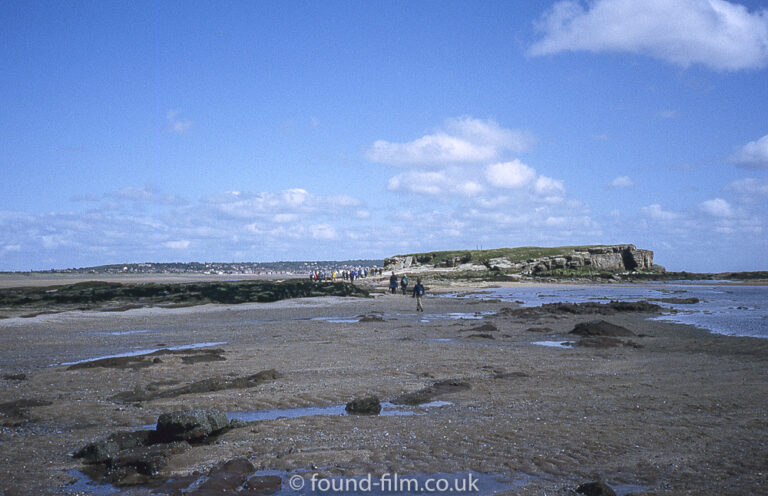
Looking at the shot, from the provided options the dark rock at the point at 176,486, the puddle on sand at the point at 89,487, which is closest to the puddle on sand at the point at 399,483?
the dark rock at the point at 176,486

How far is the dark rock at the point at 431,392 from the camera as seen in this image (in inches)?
364

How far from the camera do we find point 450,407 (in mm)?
8812

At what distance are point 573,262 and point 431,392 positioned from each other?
9540cm

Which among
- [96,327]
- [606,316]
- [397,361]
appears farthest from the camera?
[606,316]

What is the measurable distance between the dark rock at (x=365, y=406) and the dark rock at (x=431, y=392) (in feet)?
2.22

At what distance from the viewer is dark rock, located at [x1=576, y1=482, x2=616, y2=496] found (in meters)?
5.14

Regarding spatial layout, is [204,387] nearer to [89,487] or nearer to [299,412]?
[299,412]

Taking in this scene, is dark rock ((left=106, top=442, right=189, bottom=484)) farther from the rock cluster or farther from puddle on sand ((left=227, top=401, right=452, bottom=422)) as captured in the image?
puddle on sand ((left=227, top=401, right=452, bottom=422))

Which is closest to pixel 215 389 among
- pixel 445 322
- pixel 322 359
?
pixel 322 359

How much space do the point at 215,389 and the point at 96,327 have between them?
15241 millimetres

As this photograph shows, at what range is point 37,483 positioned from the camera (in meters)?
5.69

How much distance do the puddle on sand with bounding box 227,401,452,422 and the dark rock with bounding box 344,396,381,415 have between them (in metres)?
0.10

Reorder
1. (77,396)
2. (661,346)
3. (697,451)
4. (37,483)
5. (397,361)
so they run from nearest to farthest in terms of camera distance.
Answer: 1. (37,483)
2. (697,451)
3. (77,396)
4. (397,361)
5. (661,346)

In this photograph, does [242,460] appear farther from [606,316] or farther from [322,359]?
[606,316]
